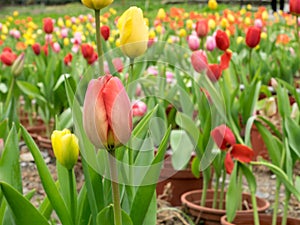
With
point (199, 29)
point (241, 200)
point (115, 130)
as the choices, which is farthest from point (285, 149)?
point (115, 130)

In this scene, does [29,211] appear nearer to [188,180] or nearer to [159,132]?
[159,132]

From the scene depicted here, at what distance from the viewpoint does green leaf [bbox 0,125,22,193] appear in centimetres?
120

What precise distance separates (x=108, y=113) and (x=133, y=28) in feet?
1.03

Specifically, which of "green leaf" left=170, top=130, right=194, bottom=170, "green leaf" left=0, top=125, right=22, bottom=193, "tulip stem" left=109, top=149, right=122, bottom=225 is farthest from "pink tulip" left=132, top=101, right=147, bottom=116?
"tulip stem" left=109, top=149, right=122, bottom=225

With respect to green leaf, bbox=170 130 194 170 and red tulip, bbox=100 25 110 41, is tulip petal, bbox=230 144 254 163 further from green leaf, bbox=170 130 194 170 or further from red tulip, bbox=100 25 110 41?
red tulip, bbox=100 25 110 41

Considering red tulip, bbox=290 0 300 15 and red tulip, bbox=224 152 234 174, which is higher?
red tulip, bbox=290 0 300 15

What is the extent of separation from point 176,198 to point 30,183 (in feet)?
2.23

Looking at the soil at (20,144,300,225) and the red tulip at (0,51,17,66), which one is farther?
the red tulip at (0,51,17,66)

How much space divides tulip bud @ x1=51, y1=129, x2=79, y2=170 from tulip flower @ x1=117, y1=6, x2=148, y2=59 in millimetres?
185

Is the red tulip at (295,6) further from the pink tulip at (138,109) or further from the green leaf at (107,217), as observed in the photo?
the green leaf at (107,217)

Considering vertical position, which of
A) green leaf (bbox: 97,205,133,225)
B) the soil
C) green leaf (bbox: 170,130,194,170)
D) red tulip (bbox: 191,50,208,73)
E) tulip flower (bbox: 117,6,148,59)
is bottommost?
the soil

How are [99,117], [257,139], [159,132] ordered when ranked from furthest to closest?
[257,139]
[159,132]
[99,117]

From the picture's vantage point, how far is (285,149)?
183cm

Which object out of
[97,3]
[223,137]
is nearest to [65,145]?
[97,3]
